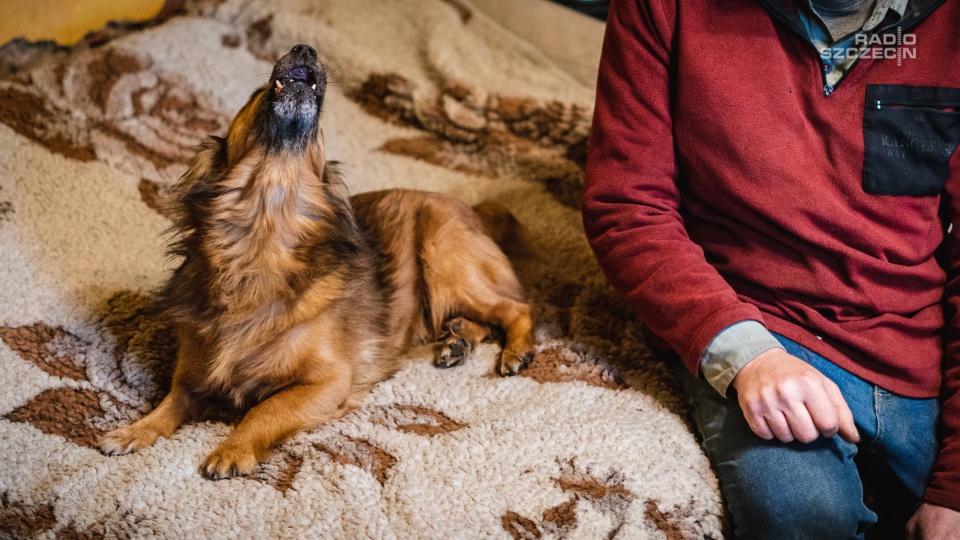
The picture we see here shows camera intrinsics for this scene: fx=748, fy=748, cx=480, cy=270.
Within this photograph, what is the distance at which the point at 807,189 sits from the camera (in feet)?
4.41

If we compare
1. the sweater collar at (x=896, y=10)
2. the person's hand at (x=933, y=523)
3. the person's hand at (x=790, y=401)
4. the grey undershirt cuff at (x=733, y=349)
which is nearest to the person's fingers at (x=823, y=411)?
the person's hand at (x=790, y=401)

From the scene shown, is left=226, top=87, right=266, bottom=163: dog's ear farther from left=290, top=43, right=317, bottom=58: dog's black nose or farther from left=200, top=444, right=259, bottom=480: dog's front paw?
left=200, top=444, right=259, bottom=480: dog's front paw

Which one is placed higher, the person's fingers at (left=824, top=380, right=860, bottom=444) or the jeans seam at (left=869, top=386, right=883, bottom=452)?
the person's fingers at (left=824, top=380, right=860, bottom=444)

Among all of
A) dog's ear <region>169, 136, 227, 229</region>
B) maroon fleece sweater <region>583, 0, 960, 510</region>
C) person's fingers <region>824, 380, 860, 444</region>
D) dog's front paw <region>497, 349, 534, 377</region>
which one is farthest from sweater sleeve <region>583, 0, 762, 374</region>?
dog's ear <region>169, 136, 227, 229</region>

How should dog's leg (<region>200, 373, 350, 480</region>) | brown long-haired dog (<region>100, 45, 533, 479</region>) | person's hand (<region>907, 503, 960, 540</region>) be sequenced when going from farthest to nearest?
1. brown long-haired dog (<region>100, 45, 533, 479</region>)
2. dog's leg (<region>200, 373, 350, 480</region>)
3. person's hand (<region>907, 503, 960, 540</region>)

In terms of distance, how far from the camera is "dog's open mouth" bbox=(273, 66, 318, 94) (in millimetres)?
1585

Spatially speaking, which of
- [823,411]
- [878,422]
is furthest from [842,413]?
[878,422]

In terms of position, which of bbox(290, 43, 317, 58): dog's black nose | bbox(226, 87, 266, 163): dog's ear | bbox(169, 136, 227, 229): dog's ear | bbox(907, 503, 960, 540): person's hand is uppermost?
bbox(290, 43, 317, 58): dog's black nose

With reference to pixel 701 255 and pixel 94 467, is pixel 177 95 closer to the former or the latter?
pixel 94 467

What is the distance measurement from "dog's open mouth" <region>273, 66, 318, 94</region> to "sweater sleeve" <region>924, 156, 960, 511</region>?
127 cm

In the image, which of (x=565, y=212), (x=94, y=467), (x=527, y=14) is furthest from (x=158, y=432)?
(x=527, y=14)

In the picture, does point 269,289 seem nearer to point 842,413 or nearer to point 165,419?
point 165,419

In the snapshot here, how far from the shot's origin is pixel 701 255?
142cm

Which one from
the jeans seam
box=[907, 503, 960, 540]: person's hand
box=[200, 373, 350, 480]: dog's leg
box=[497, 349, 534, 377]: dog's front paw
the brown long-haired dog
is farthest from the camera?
box=[497, 349, 534, 377]: dog's front paw
